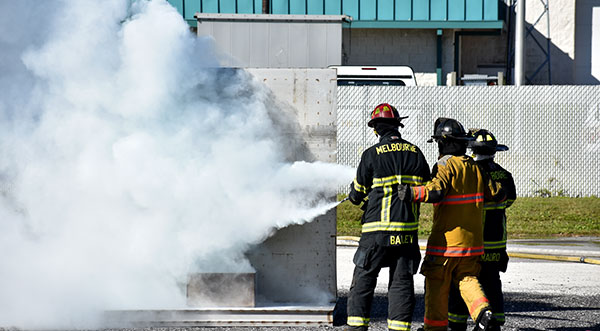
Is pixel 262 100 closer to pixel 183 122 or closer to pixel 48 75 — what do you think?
pixel 183 122

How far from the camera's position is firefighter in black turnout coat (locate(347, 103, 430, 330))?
588cm

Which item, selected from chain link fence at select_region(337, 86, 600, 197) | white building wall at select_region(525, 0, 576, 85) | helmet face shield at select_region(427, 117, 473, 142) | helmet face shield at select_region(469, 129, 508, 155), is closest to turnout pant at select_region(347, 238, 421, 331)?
helmet face shield at select_region(427, 117, 473, 142)

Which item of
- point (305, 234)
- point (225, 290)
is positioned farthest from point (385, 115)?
point (225, 290)

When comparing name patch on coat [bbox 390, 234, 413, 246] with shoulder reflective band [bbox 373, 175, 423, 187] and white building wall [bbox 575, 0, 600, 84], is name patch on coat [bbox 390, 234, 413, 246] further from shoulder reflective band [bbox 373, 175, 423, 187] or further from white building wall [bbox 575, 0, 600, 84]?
white building wall [bbox 575, 0, 600, 84]

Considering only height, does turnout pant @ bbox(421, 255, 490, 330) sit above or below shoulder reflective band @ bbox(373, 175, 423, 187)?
below

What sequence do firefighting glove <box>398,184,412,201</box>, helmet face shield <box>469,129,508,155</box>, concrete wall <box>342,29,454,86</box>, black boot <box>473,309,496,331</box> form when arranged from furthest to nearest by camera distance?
concrete wall <box>342,29,454,86</box>, helmet face shield <box>469,129,508,155</box>, firefighting glove <box>398,184,412,201</box>, black boot <box>473,309,496,331</box>

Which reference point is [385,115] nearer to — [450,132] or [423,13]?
[450,132]

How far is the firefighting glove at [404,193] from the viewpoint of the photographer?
5820mm

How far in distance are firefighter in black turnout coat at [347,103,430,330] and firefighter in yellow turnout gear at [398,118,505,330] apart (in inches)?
5.0

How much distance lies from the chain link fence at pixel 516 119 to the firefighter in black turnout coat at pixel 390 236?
997 cm

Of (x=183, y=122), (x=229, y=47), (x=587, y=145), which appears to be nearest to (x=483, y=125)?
(x=587, y=145)

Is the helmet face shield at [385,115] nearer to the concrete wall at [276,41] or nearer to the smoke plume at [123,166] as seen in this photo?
the smoke plume at [123,166]

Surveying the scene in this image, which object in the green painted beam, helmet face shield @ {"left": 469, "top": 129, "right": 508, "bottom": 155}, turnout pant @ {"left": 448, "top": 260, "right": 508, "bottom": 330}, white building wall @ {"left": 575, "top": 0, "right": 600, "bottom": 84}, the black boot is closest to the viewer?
the black boot

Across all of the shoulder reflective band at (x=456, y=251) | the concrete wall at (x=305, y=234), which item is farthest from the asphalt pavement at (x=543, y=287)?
the shoulder reflective band at (x=456, y=251)
